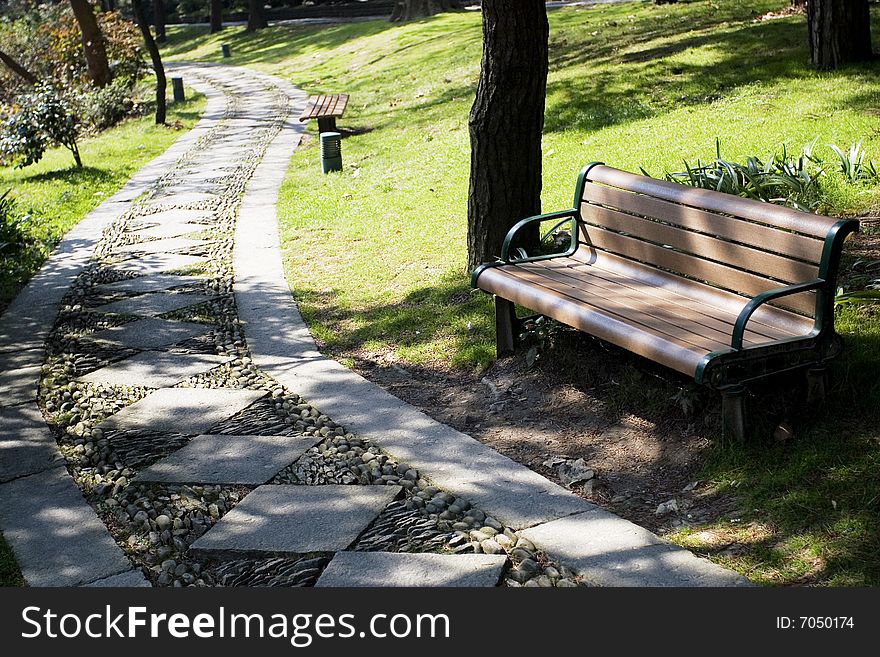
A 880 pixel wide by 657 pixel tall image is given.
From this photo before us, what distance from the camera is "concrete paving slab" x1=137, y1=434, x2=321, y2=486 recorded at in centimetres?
447

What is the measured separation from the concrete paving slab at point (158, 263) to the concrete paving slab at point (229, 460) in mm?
3694

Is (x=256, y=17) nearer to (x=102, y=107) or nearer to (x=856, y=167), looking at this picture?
(x=102, y=107)

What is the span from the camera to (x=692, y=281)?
501cm

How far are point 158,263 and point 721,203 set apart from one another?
5323 mm

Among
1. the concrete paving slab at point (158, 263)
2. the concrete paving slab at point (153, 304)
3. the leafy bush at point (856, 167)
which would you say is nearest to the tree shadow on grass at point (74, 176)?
the concrete paving slab at point (158, 263)

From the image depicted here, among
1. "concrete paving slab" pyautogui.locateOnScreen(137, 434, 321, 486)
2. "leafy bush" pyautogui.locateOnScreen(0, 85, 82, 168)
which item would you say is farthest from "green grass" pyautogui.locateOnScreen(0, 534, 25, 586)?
"leafy bush" pyautogui.locateOnScreen(0, 85, 82, 168)

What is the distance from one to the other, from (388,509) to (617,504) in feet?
3.15

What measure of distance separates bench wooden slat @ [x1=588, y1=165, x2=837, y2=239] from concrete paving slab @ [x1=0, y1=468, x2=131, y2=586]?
3015 millimetres

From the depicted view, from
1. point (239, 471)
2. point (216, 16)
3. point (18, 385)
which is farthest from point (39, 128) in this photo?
point (216, 16)

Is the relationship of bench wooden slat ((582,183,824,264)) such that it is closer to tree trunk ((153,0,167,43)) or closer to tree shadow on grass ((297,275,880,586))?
tree shadow on grass ((297,275,880,586))

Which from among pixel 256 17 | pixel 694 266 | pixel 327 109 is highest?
pixel 256 17

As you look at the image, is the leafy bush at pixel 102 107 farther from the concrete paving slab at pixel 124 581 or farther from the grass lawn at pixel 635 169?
the concrete paving slab at pixel 124 581

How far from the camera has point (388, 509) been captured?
4094 mm

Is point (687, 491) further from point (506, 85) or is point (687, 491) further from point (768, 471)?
point (506, 85)
